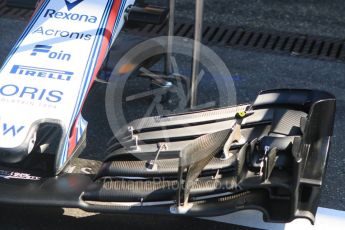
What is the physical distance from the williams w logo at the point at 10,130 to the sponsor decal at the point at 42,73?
0.35 meters

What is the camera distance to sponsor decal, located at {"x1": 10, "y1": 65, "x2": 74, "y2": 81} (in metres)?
3.50

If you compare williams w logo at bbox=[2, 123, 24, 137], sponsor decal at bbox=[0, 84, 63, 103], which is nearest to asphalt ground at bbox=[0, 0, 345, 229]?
williams w logo at bbox=[2, 123, 24, 137]

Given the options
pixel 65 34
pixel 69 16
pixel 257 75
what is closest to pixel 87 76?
pixel 65 34

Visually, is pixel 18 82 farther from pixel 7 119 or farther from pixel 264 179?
pixel 264 179

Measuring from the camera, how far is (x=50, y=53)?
3.63 metres

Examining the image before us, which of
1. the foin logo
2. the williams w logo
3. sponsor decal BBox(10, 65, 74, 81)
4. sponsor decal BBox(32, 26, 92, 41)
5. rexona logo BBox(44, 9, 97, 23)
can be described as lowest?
the williams w logo

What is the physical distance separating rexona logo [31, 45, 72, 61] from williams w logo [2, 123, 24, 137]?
51 centimetres

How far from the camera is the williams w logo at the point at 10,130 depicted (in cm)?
323

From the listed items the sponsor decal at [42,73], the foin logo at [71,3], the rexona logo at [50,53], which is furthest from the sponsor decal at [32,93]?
the foin logo at [71,3]

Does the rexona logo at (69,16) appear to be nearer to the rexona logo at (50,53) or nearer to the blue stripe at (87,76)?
the blue stripe at (87,76)

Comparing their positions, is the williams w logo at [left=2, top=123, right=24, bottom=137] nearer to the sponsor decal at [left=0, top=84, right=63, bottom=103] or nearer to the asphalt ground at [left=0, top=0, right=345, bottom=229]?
the sponsor decal at [left=0, top=84, right=63, bottom=103]

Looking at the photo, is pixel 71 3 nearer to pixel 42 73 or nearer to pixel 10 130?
pixel 42 73

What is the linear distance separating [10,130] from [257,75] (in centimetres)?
223

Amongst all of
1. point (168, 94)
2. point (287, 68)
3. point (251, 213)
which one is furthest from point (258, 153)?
point (287, 68)
